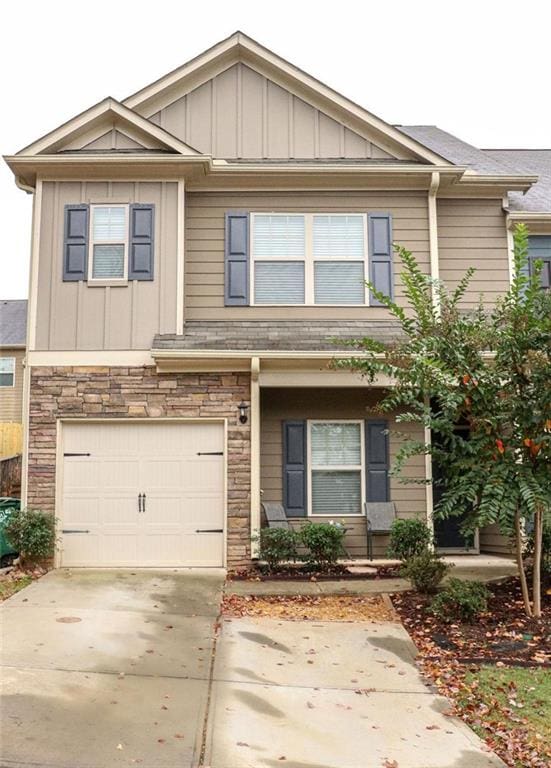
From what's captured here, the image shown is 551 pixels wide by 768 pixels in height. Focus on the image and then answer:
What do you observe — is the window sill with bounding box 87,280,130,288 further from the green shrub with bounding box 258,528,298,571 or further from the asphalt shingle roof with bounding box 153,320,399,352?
the green shrub with bounding box 258,528,298,571

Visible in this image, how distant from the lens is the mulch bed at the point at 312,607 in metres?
7.00

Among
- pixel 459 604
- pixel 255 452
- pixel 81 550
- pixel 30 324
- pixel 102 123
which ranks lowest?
pixel 459 604

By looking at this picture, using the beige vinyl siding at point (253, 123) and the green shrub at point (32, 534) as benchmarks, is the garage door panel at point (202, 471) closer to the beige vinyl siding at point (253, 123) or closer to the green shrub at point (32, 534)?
the green shrub at point (32, 534)

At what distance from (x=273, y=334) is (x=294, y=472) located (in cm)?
208

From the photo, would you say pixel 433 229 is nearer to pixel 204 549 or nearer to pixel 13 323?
pixel 204 549

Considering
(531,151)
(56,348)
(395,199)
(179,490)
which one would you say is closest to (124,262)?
(56,348)

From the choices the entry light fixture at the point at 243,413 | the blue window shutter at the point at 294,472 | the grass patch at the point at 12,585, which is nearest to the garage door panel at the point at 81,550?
the grass patch at the point at 12,585

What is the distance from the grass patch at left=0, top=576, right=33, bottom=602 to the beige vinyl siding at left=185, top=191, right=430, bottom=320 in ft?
14.3

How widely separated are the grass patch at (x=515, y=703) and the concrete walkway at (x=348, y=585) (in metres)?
2.83

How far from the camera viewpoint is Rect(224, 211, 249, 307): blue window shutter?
33.0 feet

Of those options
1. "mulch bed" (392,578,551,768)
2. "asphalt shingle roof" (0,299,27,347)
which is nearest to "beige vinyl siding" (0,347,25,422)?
"asphalt shingle roof" (0,299,27,347)

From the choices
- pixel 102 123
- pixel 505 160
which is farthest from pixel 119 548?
pixel 505 160

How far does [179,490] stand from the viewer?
9.34 m

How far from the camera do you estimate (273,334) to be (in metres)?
9.57
